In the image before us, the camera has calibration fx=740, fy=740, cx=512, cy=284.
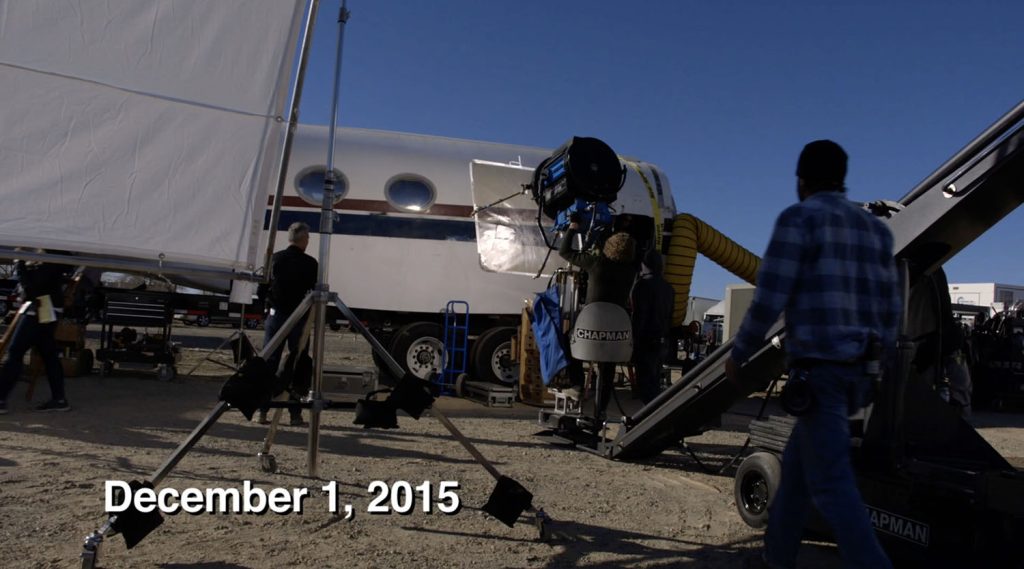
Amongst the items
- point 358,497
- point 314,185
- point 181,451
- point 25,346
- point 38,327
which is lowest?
point 358,497

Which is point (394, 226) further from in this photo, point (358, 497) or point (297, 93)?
point (297, 93)

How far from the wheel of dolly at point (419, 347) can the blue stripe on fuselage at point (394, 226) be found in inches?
53.1

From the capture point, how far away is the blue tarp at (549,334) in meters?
6.70

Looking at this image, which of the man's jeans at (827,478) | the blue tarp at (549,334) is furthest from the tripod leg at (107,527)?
the blue tarp at (549,334)

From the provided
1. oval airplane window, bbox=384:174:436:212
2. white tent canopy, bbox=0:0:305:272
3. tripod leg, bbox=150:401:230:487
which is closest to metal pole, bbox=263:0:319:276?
white tent canopy, bbox=0:0:305:272

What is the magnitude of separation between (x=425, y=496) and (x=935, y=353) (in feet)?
9.20

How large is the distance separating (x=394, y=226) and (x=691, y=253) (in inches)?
174

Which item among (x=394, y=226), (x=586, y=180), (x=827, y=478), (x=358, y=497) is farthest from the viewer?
(x=394, y=226)

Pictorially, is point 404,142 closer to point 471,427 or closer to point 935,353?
point 471,427

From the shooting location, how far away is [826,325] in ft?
8.96

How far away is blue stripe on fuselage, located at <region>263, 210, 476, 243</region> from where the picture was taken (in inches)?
418

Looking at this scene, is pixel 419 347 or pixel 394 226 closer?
pixel 419 347

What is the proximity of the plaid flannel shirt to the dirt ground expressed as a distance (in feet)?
4.36

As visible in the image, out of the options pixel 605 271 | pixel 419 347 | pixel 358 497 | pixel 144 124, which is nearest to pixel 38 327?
pixel 358 497
